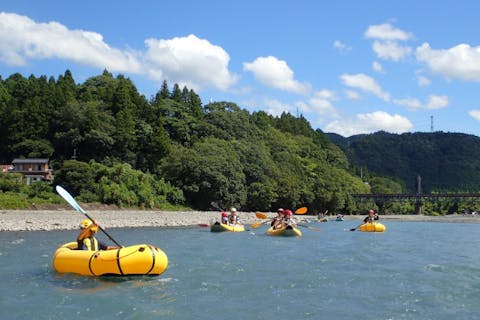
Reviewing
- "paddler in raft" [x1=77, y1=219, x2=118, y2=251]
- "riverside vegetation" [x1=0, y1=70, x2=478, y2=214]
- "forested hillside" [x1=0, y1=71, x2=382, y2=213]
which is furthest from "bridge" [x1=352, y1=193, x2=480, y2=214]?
"paddler in raft" [x1=77, y1=219, x2=118, y2=251]

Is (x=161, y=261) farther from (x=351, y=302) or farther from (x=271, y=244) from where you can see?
(x=271, y=244)

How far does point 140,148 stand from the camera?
62.6 meters

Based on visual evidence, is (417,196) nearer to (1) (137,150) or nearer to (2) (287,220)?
(1) (137,150)

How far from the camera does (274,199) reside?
6538cm

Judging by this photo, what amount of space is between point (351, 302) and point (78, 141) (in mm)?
50937

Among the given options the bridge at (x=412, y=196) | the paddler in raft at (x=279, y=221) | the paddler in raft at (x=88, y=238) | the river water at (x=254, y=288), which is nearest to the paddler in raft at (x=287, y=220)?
the paddler in raft at (x=279, y=221)

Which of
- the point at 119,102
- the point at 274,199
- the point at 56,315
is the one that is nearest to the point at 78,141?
the point at 119,102

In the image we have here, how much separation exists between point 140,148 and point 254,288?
51.7 m

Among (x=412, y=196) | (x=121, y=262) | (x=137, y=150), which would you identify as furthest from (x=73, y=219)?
(x=412, y=196)

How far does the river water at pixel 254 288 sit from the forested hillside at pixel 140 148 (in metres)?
28.8

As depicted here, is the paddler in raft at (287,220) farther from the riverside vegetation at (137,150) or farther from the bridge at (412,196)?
the bridge at (412,196)

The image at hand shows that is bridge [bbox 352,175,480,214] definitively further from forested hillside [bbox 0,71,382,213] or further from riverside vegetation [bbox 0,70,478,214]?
forested hillside [bbox 0,71,382,213]

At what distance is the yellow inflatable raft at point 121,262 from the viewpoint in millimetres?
13070

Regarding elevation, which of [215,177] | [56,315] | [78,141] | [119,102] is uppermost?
[119,102]
